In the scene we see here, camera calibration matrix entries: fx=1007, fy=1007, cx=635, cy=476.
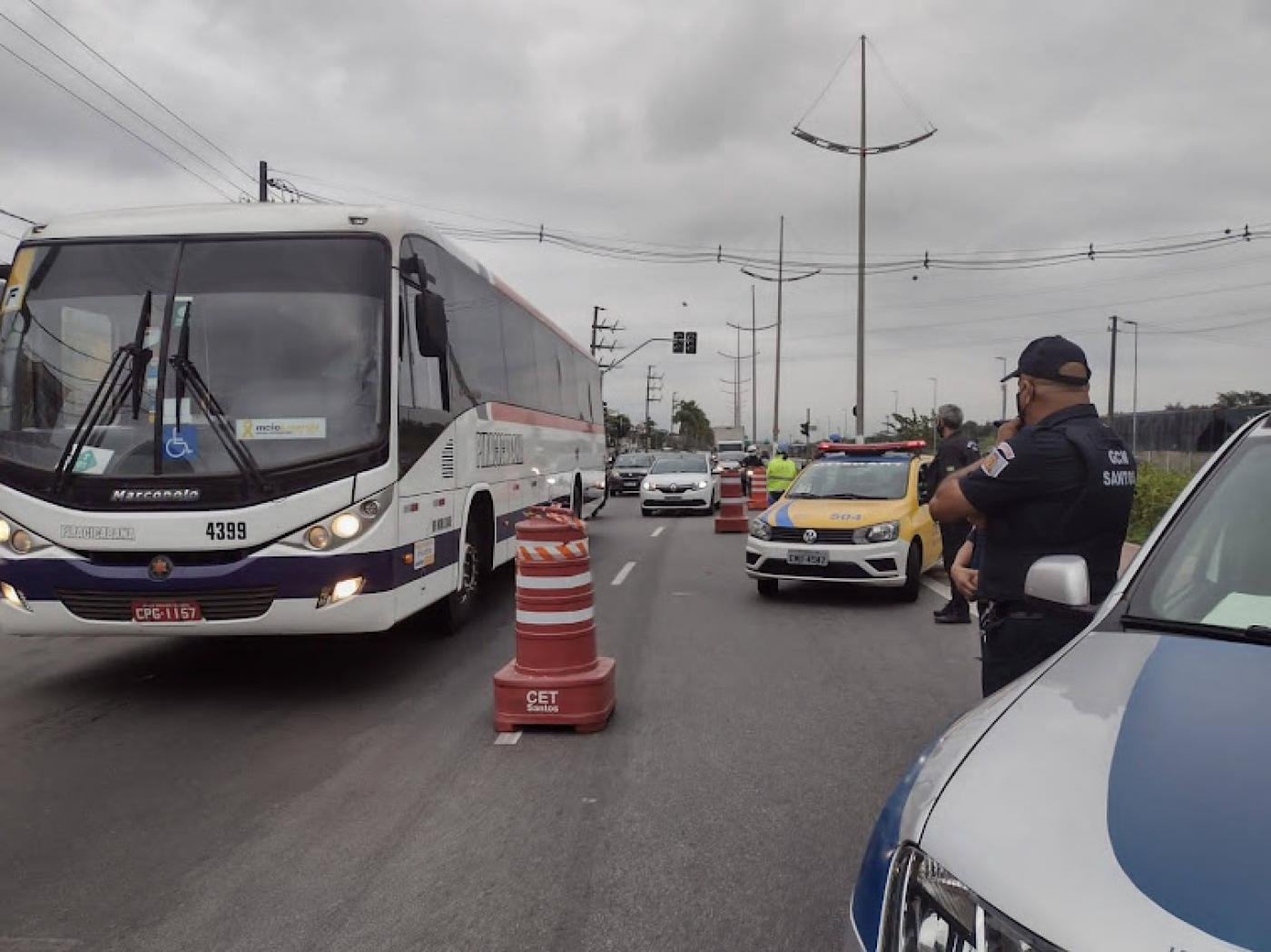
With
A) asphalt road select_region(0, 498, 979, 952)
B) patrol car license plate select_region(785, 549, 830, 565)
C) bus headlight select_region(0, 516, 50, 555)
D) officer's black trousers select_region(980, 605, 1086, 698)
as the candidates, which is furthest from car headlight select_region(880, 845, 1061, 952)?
patrol car license plate select_region(785, 549, 830, 565)

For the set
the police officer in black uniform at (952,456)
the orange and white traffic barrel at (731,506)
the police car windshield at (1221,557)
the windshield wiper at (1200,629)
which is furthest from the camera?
the orange and white traffic barrel at (731,506)

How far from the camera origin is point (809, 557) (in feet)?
32.9

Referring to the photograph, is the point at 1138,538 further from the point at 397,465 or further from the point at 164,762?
the point at 164,762

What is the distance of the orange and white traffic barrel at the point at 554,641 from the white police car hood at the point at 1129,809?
3436 mm

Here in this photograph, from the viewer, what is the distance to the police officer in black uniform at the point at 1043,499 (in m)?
3.36

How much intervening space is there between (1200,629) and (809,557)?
7440 mm

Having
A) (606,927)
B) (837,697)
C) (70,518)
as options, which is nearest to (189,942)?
(606,927)

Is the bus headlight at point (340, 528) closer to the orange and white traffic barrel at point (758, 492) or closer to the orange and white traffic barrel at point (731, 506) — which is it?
the orange and white traffic barrel at point (731, 506)

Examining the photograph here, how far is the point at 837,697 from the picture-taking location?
6359 mm

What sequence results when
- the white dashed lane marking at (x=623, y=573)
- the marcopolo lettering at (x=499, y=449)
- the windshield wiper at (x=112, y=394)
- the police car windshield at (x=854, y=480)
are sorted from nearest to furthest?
1. the windshield wiper at (x=112, y=394)
2. the marcopolo lettering at (x=499, y=449)
3. the police car windshield at (x=854, y=480)
4. the white dashed lane marking at (x=623, y=573)

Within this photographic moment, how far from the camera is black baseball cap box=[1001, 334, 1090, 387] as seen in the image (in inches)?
137

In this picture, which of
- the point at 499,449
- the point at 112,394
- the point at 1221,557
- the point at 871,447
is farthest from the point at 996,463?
the point at 871,447

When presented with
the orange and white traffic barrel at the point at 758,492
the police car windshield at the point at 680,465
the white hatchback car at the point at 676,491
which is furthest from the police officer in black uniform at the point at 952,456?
the police car windshield at the point at 680,465

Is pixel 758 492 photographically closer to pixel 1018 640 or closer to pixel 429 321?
pixel 429 321
